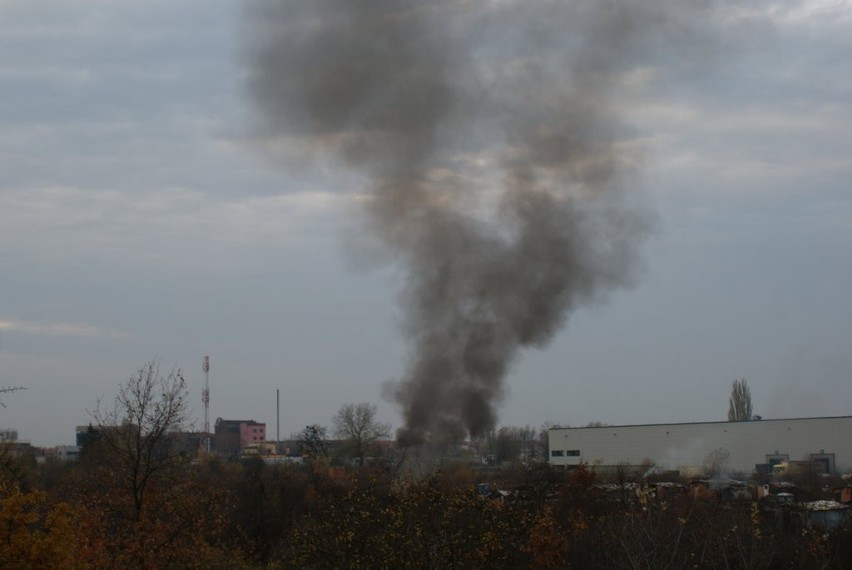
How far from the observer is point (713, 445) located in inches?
2943

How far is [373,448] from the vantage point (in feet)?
306

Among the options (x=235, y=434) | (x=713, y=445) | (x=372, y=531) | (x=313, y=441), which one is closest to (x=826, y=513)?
(x=372, y=531)

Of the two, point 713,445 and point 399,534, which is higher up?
point 399,534

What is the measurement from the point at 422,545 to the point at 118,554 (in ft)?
26.1

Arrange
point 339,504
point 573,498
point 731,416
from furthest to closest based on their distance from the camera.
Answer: point 731,416 < point 573,498 < point 339,504

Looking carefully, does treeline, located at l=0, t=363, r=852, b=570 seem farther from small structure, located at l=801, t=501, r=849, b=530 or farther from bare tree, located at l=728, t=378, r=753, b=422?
bare tree, located at l=728, t=378, r=753, b=422

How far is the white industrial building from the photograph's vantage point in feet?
230

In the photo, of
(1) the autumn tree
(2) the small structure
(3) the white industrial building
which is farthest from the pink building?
(2) the small structure

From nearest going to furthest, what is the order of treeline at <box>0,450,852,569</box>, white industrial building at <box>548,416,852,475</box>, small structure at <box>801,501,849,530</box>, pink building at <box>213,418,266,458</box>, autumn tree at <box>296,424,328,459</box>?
treeline at <box>0,450,852,569</box> < small structure at <box>801,501,849,530</box> < white industrial building at <box>548,416,852,475</box> < autumn tree at <box>296,424,328,459</box> < pink building at <box>213,418,266,458</box>

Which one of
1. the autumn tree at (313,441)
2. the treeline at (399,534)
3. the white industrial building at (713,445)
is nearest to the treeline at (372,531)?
the treeline at (399,534)

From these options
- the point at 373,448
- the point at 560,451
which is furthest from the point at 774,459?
the point at 373,448

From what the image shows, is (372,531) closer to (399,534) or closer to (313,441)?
(399,534)

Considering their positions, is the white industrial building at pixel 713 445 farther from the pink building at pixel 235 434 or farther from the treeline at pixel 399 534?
the pink building at pixel 235 434

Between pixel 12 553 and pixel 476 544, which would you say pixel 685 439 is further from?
pixel 12 553
